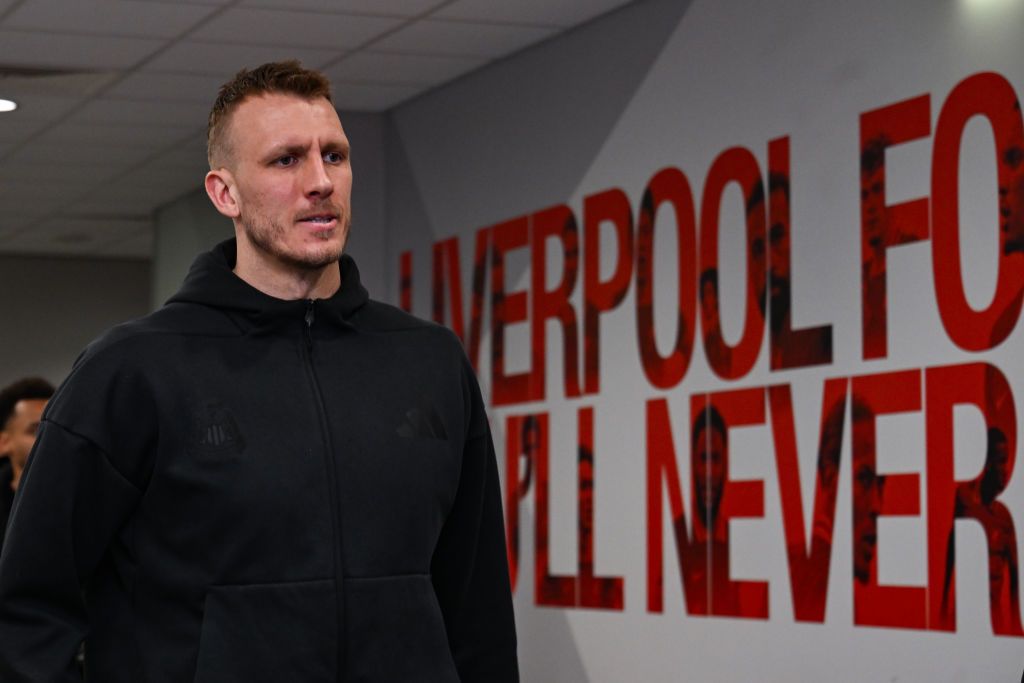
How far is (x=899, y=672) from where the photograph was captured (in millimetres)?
4633

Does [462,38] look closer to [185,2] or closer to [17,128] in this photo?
[185,2]

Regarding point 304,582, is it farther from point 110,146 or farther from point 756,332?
point 110,146

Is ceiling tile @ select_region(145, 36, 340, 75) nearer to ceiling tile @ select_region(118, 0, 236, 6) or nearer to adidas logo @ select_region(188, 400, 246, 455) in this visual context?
ceiling tile @ select_region(118, 0, 236, 6)

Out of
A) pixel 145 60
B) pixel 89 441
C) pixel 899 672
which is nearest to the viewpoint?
pixel 89 441

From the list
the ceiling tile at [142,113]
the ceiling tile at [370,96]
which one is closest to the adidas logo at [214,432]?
the ceiling tile at [370,96]

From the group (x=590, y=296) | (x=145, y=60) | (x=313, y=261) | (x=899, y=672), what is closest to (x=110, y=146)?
(x=145, y=60)

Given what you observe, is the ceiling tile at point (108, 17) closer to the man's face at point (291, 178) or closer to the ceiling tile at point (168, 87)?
the ceiling tile at point (168, 87)

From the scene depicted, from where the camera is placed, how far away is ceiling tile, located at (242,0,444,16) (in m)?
5.83

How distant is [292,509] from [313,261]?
283 millimetres

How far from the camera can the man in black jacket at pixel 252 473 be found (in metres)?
1.90

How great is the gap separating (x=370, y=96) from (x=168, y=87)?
2.74 ft

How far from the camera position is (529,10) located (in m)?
6.00

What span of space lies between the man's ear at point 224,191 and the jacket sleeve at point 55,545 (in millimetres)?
325

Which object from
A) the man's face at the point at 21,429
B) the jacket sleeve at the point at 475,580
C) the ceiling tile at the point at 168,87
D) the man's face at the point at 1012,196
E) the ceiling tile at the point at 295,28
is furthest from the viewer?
the ceiling tile at the point at 168,87
